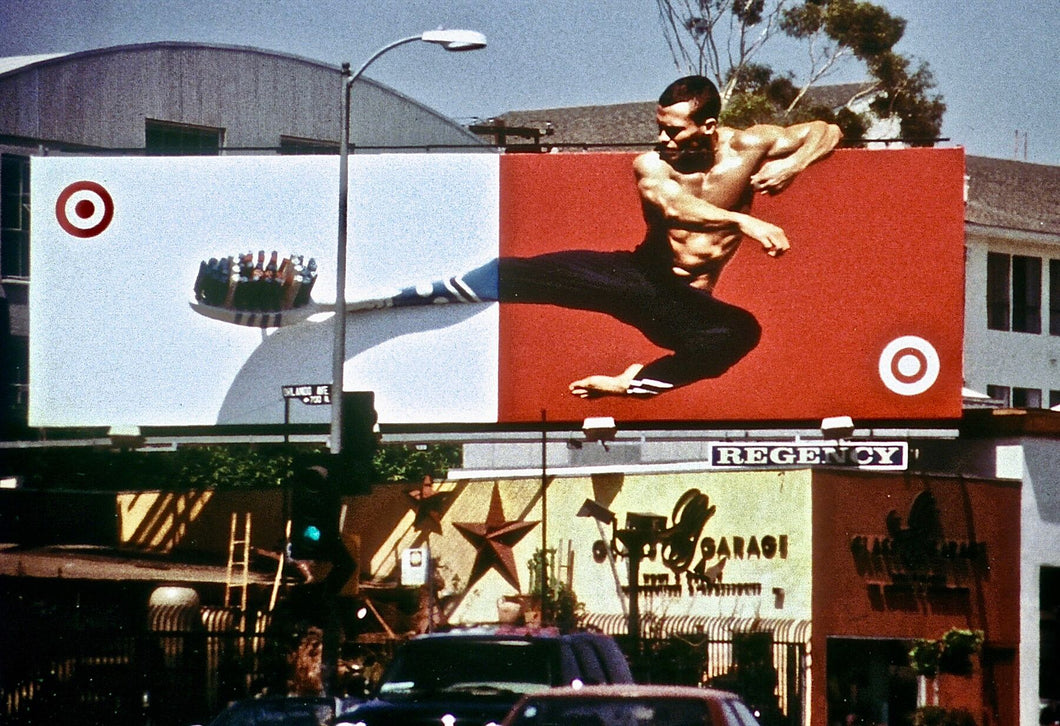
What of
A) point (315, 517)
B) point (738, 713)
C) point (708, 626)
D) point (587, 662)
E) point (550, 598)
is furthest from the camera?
point (550, 598)

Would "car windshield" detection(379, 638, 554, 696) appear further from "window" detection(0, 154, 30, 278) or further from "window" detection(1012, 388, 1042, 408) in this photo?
"window" detection(1012, 388, 1042, 408)

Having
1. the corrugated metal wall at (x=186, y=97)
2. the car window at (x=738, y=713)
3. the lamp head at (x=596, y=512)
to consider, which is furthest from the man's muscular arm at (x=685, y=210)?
the car window at (x=738, y=713)

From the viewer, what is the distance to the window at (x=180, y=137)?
51312mm

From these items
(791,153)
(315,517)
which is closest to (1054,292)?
(791,153)

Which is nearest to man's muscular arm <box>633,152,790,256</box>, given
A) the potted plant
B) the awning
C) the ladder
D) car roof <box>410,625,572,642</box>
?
the potted plant

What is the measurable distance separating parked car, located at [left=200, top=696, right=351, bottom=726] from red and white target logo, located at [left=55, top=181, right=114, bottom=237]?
24072 mm

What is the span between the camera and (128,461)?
5444 cm

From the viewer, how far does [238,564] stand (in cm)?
4078

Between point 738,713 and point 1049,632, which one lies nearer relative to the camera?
point 738,713

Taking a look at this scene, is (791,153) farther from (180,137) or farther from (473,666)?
(473,666)

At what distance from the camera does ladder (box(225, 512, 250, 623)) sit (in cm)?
3859

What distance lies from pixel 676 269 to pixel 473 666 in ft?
79.1

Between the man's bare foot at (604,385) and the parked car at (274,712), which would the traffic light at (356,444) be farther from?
the man's bare foot at (604,385)

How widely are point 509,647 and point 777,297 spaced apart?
78.4ft
